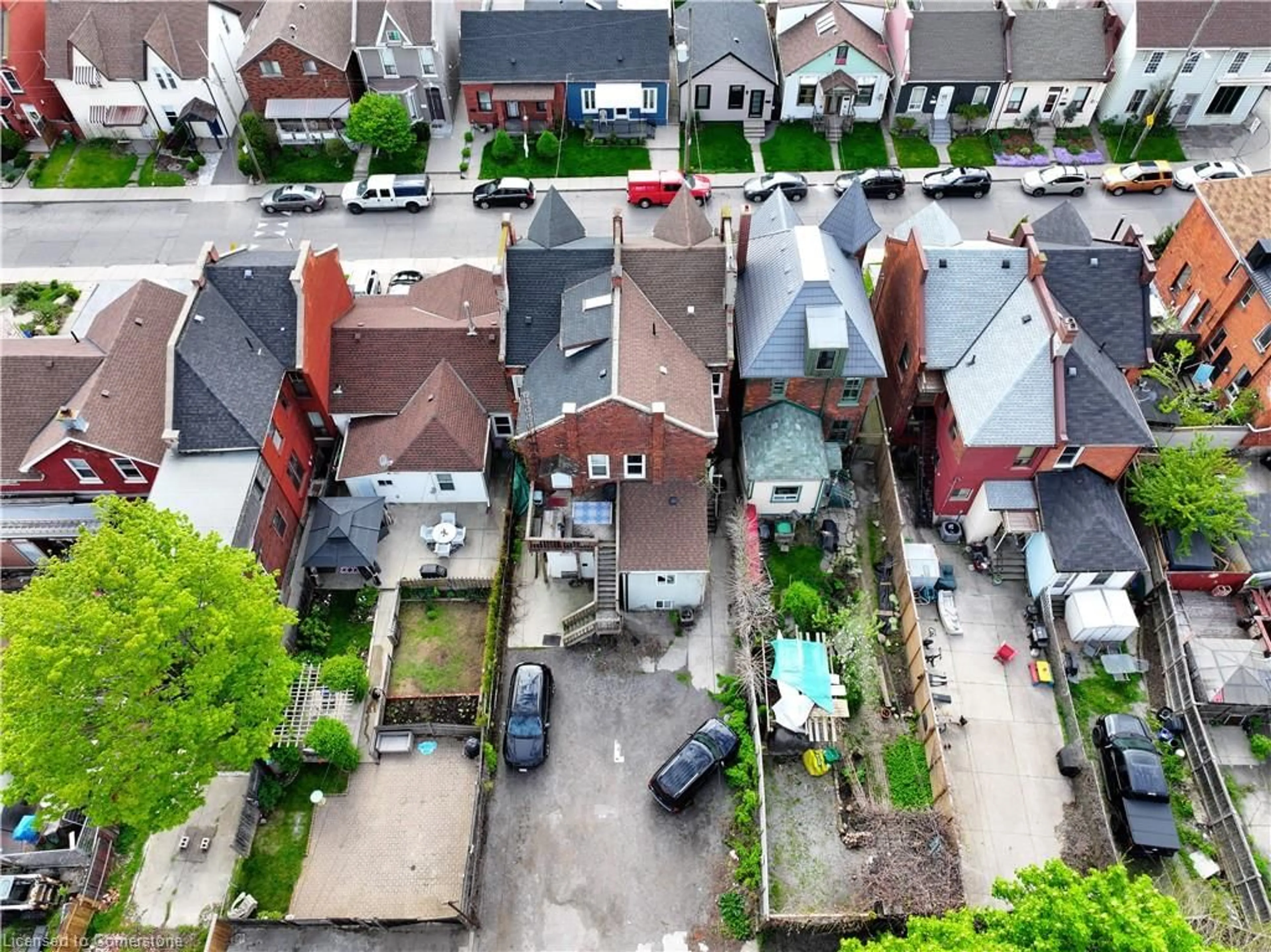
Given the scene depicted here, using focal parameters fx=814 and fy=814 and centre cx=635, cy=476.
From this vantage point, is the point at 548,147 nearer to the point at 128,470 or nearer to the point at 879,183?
the point at 879,183

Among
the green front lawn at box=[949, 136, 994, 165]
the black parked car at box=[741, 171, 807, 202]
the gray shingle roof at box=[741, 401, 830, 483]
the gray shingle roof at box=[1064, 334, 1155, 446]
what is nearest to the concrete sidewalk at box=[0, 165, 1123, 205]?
the green front lawn at box=[949, 136, 994, 165]

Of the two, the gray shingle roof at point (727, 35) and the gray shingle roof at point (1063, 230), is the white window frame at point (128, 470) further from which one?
the gray shingle roof at point (1063, 230)

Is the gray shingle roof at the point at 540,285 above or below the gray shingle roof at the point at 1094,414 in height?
above

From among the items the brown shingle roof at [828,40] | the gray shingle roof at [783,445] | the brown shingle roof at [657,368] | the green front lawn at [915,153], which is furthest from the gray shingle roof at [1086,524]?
the brown shingle roof at [828,40]

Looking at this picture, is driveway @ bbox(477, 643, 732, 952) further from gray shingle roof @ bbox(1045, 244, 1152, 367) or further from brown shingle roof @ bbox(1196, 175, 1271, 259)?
brown shingle roof @ bbox(1196, 175, 1271, 259)

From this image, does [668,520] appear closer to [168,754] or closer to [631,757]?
[631,757]

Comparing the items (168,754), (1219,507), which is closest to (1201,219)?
(1219,507)

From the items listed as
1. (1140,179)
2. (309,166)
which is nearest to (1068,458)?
(1140,179)
